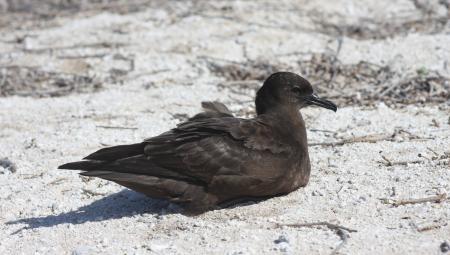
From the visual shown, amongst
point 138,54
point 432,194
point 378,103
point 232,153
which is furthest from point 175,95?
point 432,194

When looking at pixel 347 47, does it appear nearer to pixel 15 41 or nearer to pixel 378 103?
pixel 378 103

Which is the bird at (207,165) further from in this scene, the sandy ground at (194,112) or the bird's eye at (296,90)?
the bird's eye at (296,90)

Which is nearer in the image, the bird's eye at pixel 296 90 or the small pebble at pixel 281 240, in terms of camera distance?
the small pebble at pixel 281 240

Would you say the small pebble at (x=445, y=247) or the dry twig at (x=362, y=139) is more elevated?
the small pebble at (x=445, y=247)

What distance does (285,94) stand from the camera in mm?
7059

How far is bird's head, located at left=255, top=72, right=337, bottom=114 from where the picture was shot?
705 cm

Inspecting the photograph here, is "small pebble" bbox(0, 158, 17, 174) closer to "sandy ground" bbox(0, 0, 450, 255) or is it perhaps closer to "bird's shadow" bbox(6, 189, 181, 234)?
"sandy ground" bbox(0, 0, 450, 255)

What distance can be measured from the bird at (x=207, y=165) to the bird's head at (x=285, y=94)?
2.00ft

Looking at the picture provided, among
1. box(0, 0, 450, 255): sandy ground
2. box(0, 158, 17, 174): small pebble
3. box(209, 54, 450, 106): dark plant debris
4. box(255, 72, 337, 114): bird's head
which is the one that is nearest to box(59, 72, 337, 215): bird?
box(0, 0, 450, 255): sandy ground

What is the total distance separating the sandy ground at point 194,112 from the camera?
5652mm

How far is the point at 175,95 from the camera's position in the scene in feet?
30.2

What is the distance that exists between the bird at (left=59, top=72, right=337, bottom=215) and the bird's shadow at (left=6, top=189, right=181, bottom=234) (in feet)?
0.65

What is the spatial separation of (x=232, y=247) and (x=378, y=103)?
11.7 ft

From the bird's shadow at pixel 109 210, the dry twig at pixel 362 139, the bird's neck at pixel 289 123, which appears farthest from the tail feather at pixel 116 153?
the dry twig at pixel 362 139
